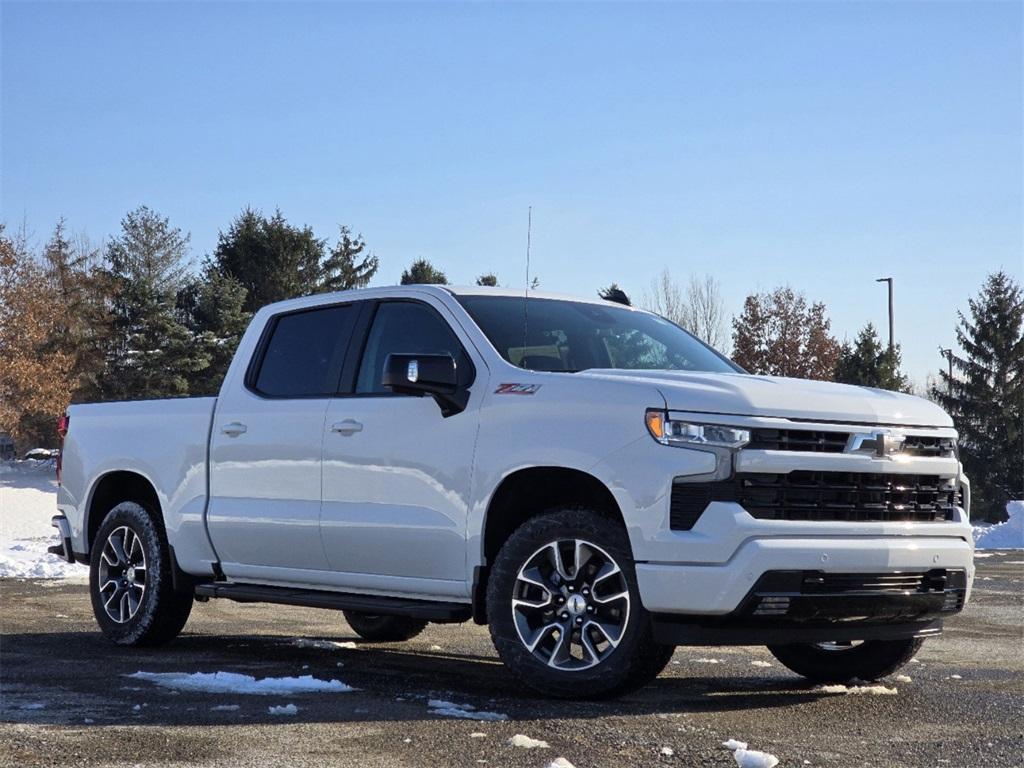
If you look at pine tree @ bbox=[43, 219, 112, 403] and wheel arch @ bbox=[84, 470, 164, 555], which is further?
pine tree @ bbox=[43, 219, 112, 403]

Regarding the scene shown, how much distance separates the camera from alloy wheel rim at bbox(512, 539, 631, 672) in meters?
6.14

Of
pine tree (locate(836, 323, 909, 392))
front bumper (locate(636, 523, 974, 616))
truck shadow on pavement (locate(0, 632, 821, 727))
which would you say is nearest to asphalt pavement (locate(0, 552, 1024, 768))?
truck shadow on pavement (locate(0, 632, 821, 727))

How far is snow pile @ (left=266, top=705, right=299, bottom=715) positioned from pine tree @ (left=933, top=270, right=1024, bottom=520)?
47023 mm

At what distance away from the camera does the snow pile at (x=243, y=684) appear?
659 centimetres

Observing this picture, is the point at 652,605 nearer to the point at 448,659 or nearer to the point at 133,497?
the point at 448,659

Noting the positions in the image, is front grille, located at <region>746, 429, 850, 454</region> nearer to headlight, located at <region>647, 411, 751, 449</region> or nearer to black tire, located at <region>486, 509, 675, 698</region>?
headlight, located at <region>647, 411, 751, 449</region>

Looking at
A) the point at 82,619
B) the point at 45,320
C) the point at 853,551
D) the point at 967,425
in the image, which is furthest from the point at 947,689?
the point at 967,425

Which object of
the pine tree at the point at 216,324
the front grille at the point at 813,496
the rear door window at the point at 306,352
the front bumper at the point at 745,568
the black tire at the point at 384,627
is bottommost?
the black tire at the point at 384,627

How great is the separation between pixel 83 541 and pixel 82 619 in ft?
4.62

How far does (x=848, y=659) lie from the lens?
7.28 metres

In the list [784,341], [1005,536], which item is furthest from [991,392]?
[1005,536]

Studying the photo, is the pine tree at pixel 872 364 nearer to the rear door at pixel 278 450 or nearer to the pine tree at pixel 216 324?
the pine tree at pixel 216 324

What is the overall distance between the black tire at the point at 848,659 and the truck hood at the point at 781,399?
1.26 m

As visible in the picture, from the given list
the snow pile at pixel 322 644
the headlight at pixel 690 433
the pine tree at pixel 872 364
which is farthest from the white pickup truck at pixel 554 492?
the pine tree at pixel 872 364
